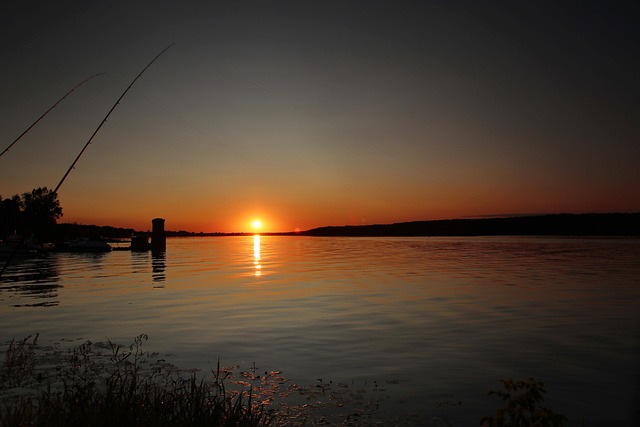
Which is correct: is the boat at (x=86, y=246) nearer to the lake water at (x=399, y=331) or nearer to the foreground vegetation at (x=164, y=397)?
the lake water at (x=399, y=331)

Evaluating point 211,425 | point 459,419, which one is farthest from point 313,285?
point 211,425

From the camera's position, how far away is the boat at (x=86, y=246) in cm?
9044

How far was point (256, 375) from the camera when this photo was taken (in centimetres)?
1302

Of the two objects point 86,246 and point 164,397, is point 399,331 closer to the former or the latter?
point 164,397

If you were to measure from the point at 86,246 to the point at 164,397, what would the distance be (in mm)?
91708

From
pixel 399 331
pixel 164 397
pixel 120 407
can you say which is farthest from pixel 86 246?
pixel 120 407

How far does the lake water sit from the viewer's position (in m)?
12.0

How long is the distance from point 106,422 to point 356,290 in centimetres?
2548

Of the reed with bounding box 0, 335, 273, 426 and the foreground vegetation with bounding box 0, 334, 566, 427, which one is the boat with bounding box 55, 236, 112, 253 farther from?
the reed with bounding box 0, 335, 273, 426

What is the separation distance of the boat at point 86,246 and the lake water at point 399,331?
56.6 metres

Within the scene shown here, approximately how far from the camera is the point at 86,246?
91.0 metres

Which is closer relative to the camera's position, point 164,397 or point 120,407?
point 120,407

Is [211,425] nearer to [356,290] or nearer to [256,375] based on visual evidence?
[256,375]

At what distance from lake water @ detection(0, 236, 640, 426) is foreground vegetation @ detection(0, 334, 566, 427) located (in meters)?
0.71
